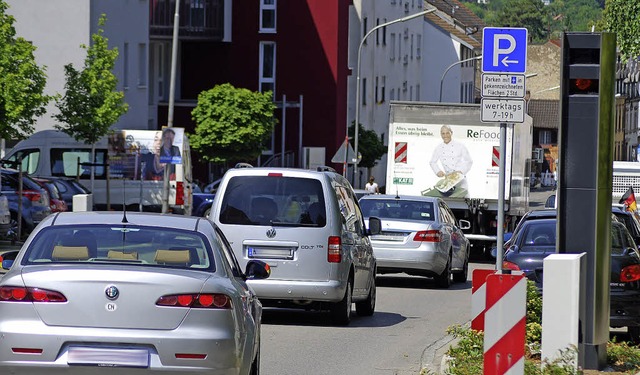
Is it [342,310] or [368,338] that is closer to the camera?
[368,338]

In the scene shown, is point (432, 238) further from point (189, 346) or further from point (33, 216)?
point (189, 346)

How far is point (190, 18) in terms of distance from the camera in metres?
62.6

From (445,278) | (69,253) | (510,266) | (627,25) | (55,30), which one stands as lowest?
(445,278)

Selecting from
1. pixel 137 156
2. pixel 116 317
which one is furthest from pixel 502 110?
pixel 137 156

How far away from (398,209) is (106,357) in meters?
16.4

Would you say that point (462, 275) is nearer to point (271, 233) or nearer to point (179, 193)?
point (271, 233)

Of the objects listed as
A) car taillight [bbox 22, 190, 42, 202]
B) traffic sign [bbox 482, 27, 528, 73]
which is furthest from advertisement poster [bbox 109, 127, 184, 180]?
traffic sign [bbox 482, 27, 528, 73]

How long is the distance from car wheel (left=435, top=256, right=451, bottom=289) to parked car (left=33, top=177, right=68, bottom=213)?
11670 millimetres

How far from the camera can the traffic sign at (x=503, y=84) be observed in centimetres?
1405

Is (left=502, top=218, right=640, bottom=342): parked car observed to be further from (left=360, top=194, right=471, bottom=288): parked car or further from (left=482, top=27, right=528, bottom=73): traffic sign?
(left=360, top=194, right=471, bottom=288): parked car

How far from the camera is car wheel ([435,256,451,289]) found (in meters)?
23.6

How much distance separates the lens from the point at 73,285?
860 centimetres

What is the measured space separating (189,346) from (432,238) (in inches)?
Result: 572

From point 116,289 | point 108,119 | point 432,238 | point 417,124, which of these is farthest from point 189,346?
point 108,119
